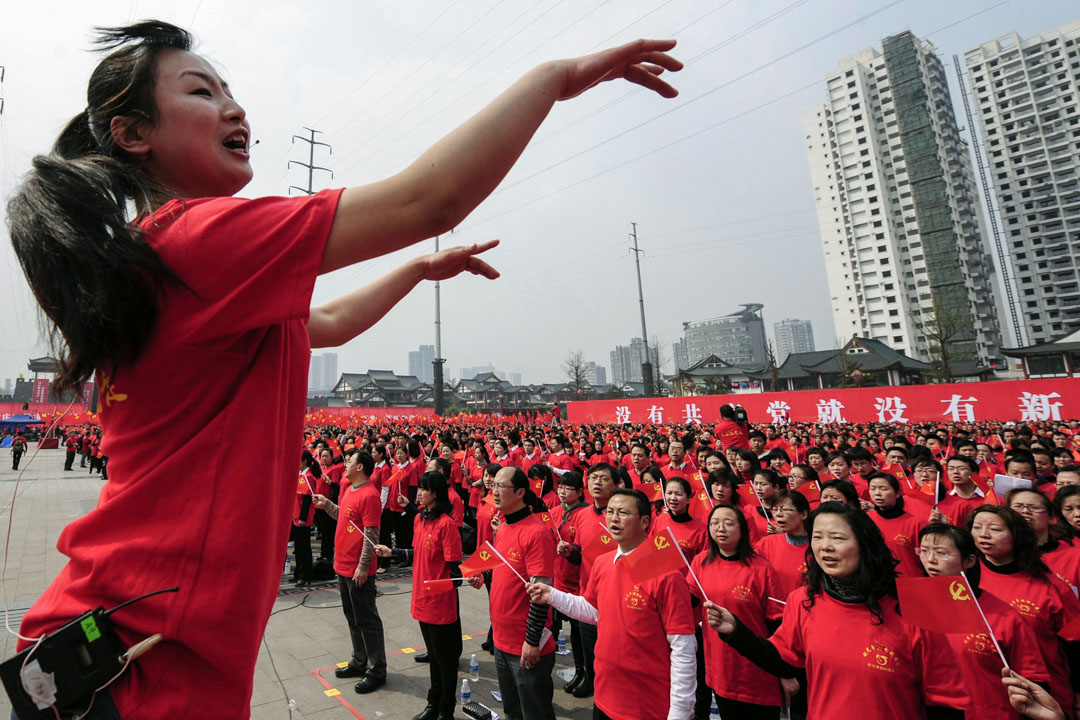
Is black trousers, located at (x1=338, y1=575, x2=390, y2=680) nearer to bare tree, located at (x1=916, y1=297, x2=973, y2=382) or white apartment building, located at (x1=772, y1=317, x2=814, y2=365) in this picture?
bare tree, located at (x1=916, y1=297, x2=973, y2=382)

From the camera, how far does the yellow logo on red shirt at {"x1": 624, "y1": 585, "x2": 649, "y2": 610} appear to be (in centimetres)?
354

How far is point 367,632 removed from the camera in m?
5.46

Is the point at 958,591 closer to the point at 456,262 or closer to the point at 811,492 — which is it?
the point at 456,262

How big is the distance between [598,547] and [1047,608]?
3071mm

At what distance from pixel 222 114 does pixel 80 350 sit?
1.76ft

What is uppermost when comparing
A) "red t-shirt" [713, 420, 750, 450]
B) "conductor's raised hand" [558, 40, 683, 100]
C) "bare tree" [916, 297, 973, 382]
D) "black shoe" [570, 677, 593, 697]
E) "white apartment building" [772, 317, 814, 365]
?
"white apartment building" [772, 317, 814, 365]

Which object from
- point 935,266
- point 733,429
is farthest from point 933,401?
point 935,266

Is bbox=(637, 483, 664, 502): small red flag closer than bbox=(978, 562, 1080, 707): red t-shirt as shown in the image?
No

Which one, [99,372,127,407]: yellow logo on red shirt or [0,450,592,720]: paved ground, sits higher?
[99,372,127,407]: yellow logo on red shirt

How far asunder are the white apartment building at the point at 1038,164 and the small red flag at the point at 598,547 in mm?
86141

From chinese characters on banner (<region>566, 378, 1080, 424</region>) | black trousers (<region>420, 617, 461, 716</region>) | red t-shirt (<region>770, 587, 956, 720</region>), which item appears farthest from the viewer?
chinese characters on banner (<region>566, 378, 1080, 424</region>)

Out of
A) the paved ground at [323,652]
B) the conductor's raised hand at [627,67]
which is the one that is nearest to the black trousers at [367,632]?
the paved ground at [323,652]

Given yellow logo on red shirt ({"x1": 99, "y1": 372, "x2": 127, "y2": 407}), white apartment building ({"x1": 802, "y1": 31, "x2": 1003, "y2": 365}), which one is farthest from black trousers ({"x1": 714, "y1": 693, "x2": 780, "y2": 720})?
white apartment building ({"x1": 802, "y1": 31, "x2": 1003, "y2": 365})

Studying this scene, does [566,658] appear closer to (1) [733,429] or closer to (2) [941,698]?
(2) [941,698]
